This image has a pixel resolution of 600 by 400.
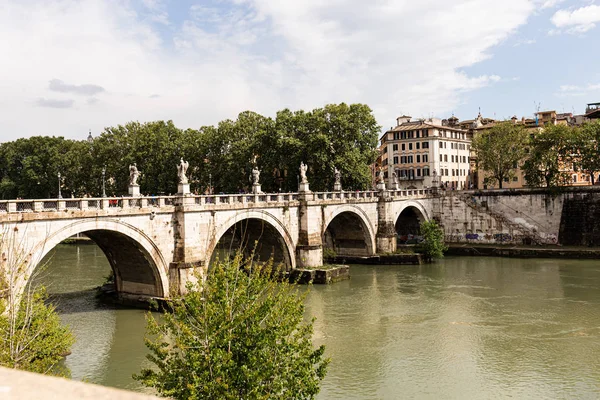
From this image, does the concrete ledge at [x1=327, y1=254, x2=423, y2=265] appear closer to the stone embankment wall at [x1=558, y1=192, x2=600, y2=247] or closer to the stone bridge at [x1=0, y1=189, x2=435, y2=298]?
the stone bridge at [x1=0, y1=189, x2=435, y2=298]

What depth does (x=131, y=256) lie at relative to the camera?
25406 millimetres

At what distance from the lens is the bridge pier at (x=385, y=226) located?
41.2 metres

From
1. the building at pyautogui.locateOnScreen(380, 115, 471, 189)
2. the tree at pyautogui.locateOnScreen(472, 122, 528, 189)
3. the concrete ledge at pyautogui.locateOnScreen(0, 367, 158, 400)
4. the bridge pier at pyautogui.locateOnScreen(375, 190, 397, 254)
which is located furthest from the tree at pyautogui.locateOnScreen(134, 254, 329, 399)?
the building at pyautogui.locateOnScreen(380, 115, 471, 189)

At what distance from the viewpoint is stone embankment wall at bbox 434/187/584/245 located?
145ft

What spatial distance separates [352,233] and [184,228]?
60.6 ft

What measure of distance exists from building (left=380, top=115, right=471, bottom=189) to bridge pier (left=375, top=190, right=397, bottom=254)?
61.9 feet

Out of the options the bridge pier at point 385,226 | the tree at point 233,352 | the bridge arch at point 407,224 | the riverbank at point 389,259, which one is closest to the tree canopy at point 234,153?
the bridge arch at point 407,224

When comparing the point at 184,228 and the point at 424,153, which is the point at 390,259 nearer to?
the point at 184,228

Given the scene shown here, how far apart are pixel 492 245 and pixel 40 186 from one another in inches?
1949

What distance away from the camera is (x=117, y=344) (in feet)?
68.7

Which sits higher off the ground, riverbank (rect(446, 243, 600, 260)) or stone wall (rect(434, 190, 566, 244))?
stone wall (rect(434, 190, 566, 244))

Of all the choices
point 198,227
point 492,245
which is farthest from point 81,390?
point 492,245

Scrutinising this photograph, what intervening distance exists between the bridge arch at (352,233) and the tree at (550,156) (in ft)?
53.2

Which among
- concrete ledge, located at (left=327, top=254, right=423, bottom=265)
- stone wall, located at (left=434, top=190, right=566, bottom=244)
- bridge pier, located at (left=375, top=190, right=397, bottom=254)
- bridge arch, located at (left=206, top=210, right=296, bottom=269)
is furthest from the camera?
stone wall, located at (left=434, top=190, right=566, bottom=244)
